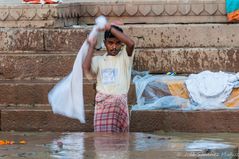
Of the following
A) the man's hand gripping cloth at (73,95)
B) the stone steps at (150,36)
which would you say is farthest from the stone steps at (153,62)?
the man's hand gripping cloth at (73,95)

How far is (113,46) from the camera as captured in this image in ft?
24.5

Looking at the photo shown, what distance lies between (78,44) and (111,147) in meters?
3.13

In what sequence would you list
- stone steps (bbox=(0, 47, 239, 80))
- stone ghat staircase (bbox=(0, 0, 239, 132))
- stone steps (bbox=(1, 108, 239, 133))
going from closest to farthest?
stone steps (bbox=(1, 108, 239, 133)) < stone ghat staircase (bbox=(0, 0, 239, 132)) < stone steps (bbox=(0, 47, 239, 80))

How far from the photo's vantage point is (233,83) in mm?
8555

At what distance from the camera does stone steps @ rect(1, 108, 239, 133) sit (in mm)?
8203

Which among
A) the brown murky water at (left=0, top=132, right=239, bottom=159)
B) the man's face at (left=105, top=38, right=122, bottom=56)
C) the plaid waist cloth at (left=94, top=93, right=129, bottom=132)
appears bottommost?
the brown murky water at (left=0, top=132, right=239, bottom=159)

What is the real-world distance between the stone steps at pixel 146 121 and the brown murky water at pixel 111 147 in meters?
0.57

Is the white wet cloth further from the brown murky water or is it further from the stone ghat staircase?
the brown murky water

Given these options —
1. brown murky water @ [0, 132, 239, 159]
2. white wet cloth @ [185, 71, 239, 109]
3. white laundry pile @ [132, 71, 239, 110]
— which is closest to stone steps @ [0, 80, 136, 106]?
white laundry pile @ [132, 71, 239, 110]

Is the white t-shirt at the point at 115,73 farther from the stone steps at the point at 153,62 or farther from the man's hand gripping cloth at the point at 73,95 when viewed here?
the stone steps at the point at 153,62

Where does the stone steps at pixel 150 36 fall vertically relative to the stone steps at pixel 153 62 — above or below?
above

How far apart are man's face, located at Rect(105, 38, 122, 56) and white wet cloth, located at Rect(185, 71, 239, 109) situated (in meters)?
1.35

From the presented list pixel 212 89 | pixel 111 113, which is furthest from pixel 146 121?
pixel 111 113

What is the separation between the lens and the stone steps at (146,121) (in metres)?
8.20
